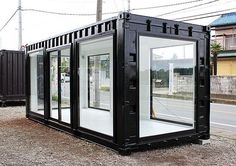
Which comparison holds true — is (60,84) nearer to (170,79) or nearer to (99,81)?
(99,81)

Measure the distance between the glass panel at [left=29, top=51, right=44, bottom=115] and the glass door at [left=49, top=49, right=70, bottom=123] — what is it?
36.7 inches

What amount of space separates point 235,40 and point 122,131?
25.0 m

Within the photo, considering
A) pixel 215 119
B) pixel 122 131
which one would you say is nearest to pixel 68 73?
pixel 122 131

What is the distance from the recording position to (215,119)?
13273 mm

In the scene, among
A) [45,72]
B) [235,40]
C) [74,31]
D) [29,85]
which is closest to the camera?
[74,31]

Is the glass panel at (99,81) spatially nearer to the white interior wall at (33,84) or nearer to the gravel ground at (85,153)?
the gravel ground at (85,153)

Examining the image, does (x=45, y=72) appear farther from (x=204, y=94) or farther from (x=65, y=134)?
(x=204, y=94)

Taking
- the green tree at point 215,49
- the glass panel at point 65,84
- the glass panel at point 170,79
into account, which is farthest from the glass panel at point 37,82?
the green tree at point 215,49

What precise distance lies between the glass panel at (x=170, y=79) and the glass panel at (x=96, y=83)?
0.81m

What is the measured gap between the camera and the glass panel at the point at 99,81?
8.61 m

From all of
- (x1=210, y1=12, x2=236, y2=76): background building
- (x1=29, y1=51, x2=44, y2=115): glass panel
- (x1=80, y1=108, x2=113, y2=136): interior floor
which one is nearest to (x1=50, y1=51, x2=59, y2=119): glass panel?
(x1=29, y1=51, x2=44, y2=115): glass panel

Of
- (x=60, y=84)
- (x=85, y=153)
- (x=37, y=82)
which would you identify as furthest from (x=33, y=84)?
(x=85, y=153)

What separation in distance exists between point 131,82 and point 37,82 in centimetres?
562

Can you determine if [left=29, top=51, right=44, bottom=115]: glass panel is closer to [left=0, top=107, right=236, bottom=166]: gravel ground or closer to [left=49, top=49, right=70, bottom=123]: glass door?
[left=49, top=49, right=70, bottom=123]: glass door
